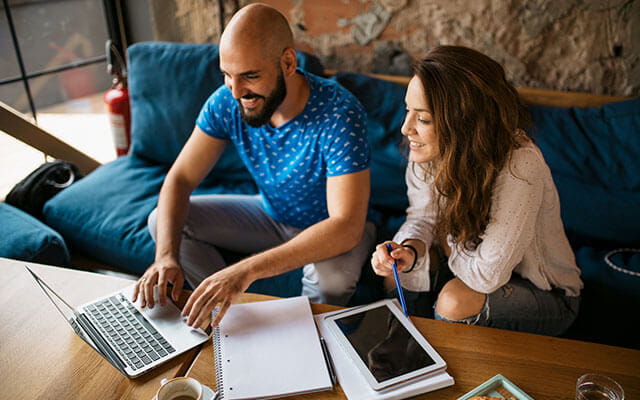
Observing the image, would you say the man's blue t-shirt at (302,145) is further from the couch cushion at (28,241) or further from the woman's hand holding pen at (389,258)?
the couch cushion at (28,241)

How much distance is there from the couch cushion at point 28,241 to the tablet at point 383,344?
44.4 inches

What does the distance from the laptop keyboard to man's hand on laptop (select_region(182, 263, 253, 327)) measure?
0.27 ft

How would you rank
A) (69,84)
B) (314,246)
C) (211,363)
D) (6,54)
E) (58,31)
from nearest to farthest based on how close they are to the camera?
(211,363)
(314,246)
(6,54)
(58,31)
(69,84)

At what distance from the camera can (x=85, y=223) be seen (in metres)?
1.93

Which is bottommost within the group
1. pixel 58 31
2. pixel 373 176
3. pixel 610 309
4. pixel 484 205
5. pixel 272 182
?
pixel 610 309

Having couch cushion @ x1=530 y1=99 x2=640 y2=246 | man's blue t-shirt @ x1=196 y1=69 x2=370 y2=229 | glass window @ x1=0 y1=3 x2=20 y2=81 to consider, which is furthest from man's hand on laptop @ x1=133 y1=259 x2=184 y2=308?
glass window @ x1=0 y1=3 x2=20 y2=81

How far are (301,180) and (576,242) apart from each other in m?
1.03

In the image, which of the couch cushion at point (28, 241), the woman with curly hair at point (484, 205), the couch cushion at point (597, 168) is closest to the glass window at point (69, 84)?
the couch cushion at point (28, 241)

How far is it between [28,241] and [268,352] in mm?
1116

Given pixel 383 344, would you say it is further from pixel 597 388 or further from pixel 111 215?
pixel 111 215

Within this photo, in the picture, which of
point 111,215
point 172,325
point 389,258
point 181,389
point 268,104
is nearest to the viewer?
point 181,389

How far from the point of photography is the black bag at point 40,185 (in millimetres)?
2029

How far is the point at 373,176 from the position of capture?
2018mm

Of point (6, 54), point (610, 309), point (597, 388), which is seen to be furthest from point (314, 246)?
point (6, 54)
